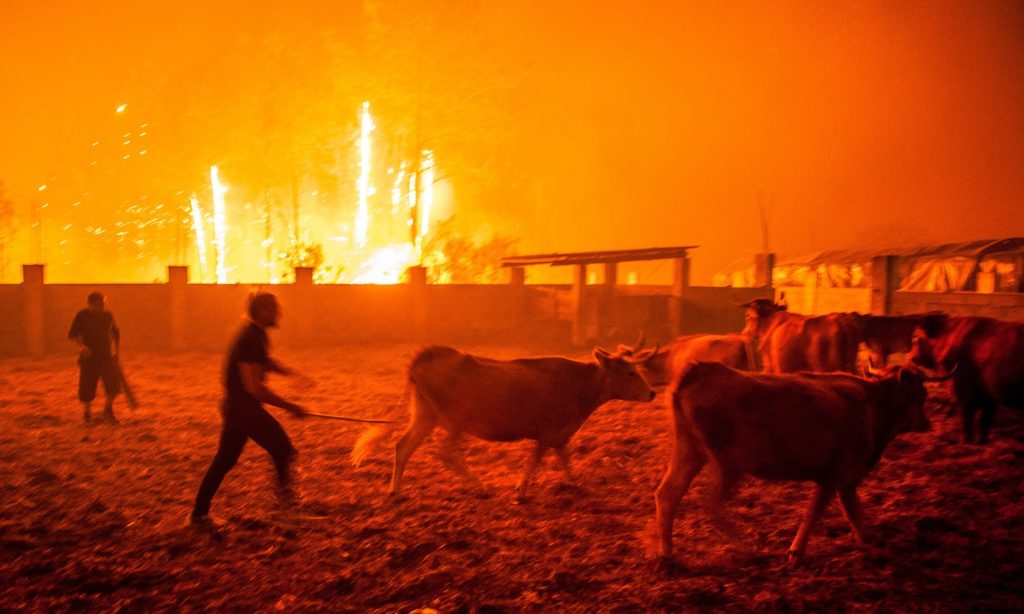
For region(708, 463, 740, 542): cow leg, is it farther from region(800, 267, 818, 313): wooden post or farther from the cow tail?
region(800, 267, 818, 313): wooden post

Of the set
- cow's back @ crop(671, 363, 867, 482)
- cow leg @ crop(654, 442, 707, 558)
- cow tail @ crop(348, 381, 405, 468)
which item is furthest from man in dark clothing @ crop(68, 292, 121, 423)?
cow's back @ crop(671, 363, 867, 482)

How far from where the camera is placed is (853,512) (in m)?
5.37

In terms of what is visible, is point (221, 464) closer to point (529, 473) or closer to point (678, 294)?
point (529, 473)

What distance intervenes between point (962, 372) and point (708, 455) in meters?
4.78

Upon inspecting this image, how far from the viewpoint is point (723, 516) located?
5156 millimetres

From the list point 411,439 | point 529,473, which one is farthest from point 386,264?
point 529,473

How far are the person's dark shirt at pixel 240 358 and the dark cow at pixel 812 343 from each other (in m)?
7.12

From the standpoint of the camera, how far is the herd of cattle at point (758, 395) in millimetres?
5160

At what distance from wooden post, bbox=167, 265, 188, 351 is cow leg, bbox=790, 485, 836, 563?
1823cm

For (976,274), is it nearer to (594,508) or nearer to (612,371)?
(612,371)

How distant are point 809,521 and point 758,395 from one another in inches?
36.9

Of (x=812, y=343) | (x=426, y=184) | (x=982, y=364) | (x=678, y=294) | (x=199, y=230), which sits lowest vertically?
(x=982, y=364)

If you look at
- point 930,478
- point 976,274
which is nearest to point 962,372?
point 930,478

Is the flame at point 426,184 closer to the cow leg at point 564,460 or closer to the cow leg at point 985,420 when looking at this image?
the cow leg at point 564,460
